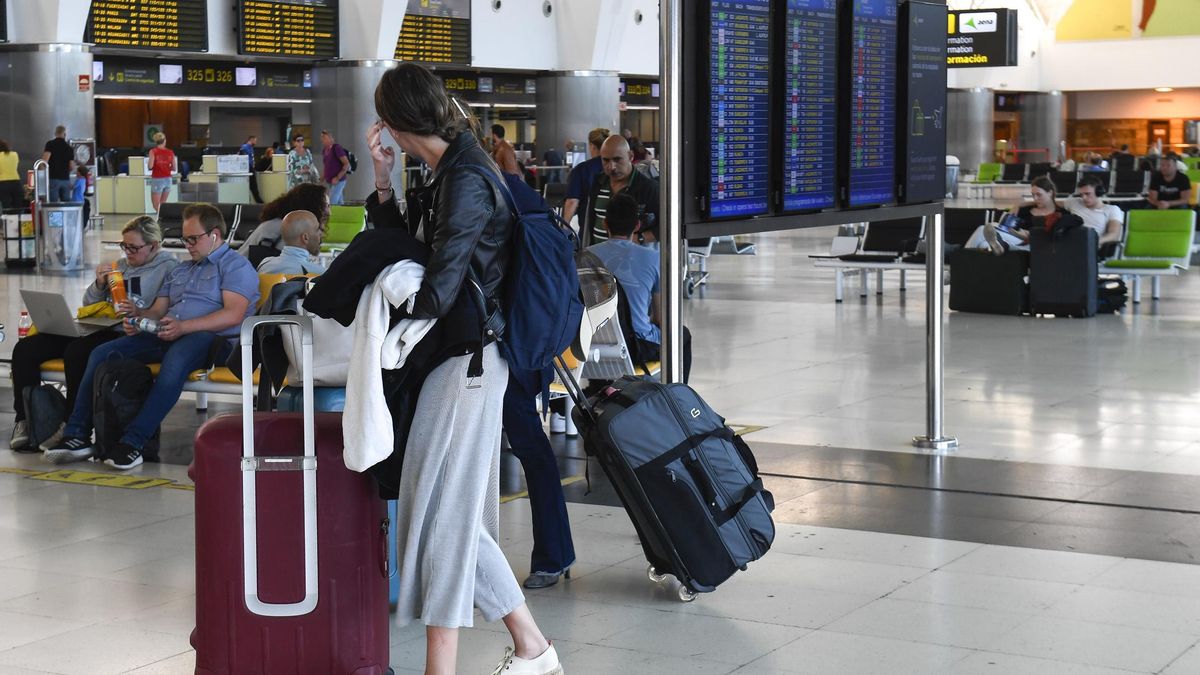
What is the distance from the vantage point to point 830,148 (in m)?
6.27

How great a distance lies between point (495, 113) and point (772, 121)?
35.9 m

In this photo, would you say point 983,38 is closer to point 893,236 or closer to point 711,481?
point 893,236

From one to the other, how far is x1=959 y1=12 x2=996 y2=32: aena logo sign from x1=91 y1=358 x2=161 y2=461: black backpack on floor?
2889cm

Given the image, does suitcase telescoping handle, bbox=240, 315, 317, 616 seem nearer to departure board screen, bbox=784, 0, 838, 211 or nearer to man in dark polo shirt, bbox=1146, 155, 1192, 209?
departure board screen, bbox=784, 0, 838, 211

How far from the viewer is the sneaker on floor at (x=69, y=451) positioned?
7.23 meters

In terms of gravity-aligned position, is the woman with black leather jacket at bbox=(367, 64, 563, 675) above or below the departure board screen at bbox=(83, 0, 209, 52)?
below

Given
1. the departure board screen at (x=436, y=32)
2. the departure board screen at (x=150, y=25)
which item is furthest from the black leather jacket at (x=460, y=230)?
the departure board screen at (x=436, y=32)

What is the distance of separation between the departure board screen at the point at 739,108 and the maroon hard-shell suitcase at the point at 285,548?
1.94 meters

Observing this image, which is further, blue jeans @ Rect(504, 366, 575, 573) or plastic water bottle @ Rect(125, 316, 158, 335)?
plastic water bottle @ Rect(125, 316, 158, 335)

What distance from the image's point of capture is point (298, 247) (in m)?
7.64

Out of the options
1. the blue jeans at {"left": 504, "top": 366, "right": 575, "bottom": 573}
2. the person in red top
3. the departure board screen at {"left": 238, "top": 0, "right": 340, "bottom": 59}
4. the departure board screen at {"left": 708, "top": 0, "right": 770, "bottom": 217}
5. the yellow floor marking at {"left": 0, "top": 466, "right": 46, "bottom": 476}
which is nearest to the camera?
the blue jeans at {"left": 504, "top": 366, "right": 575, "bottom": 573}

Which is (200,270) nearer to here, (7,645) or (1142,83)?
(7,645)

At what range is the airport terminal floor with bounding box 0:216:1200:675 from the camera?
434 cm

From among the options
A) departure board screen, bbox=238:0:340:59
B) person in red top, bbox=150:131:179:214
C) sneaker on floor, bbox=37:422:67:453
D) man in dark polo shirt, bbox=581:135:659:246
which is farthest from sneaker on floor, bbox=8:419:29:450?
person in red top, bbox=150:131:179:214
